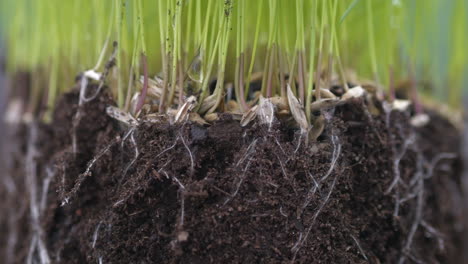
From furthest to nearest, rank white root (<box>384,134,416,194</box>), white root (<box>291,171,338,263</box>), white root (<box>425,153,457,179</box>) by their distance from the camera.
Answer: white root (<box>425,153,457,179</box>) < white root (<box>384,134,416,194</box>) < white root (<box>291,171,338,263</box>)

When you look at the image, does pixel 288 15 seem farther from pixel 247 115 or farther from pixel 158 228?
pixel 158 228

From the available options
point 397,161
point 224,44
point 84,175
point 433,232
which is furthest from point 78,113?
point 433,232

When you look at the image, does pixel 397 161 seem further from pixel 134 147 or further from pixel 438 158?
pixel 134 147

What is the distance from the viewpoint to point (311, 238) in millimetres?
646

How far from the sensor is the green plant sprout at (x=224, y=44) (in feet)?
2.29

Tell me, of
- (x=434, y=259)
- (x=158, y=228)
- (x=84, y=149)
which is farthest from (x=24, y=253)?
(x=434, y=259)

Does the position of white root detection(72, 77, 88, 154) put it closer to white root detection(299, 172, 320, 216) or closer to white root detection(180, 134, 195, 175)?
white root detection(180, 134, 195, 175)

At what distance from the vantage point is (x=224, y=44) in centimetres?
69

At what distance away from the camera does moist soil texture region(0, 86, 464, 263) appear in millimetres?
638

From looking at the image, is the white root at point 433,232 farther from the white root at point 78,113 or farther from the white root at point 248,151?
the white root at point 78,113

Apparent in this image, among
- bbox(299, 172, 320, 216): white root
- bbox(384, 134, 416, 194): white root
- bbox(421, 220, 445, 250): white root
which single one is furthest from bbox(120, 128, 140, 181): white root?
bbox(421, 220, 445, 250): white root

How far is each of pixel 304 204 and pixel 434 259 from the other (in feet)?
1.45

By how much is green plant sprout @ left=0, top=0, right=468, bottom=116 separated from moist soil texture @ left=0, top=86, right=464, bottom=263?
6cm

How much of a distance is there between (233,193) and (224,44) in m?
0.24
